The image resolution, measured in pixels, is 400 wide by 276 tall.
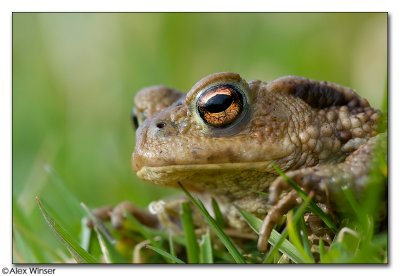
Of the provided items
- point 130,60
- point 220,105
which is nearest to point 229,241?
point 220,105

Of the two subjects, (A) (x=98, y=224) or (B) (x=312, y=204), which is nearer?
(B) (x=312, y=204)

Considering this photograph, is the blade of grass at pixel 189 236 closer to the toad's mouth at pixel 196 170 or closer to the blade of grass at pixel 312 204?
the toad's mouth at pixel 196 170

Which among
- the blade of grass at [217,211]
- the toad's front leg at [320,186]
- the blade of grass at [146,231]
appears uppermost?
the toad's front leg at [320,186]

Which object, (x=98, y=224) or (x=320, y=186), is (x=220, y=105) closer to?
(x=320, y=186)

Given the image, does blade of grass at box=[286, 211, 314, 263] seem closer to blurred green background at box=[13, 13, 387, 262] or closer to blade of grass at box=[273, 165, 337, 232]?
blade of grass at box=[273, 165, 337, 232]

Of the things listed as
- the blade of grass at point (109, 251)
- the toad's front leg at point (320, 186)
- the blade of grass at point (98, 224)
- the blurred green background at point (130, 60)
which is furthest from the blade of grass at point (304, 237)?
the blurred green background at point (130, 60)

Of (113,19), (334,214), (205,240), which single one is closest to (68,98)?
(113,19)
